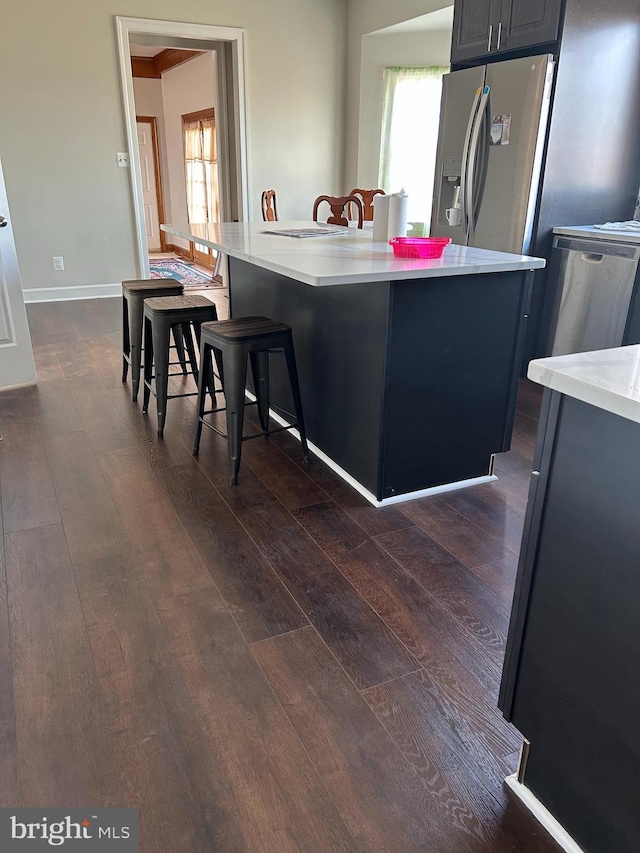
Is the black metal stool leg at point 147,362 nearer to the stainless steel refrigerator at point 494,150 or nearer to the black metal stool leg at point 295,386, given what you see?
the black metal stool leg at point 295,386

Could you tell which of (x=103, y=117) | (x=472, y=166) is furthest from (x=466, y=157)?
(x=103, y=117)

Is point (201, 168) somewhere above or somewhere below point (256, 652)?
above

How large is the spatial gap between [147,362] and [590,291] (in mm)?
2464

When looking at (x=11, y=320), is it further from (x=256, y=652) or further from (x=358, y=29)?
(x=358, y=29)

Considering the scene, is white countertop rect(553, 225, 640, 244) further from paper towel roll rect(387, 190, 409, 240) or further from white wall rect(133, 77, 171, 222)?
white wall rect(133, 77, 171, 222)

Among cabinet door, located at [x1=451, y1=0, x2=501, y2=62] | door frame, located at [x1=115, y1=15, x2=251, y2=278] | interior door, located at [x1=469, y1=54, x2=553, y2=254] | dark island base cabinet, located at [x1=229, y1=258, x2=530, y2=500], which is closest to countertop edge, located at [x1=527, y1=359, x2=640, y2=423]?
dark island base cabinet, located at [x1=229, y1=258, x2=530, y2=500]

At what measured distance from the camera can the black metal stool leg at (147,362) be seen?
316 centimetres

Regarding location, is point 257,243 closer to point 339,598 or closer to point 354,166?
point 339,598

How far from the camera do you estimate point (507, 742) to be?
139 cm

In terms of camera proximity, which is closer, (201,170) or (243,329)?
(243,329)

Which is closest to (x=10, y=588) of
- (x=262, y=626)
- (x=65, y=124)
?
(x=262, y=626)

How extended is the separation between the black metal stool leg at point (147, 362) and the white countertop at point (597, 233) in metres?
2.37

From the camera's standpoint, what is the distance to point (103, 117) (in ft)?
17.8

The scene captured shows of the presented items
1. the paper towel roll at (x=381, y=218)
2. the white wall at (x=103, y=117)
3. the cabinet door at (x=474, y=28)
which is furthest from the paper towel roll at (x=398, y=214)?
the white wall at (x=103, y=117)
